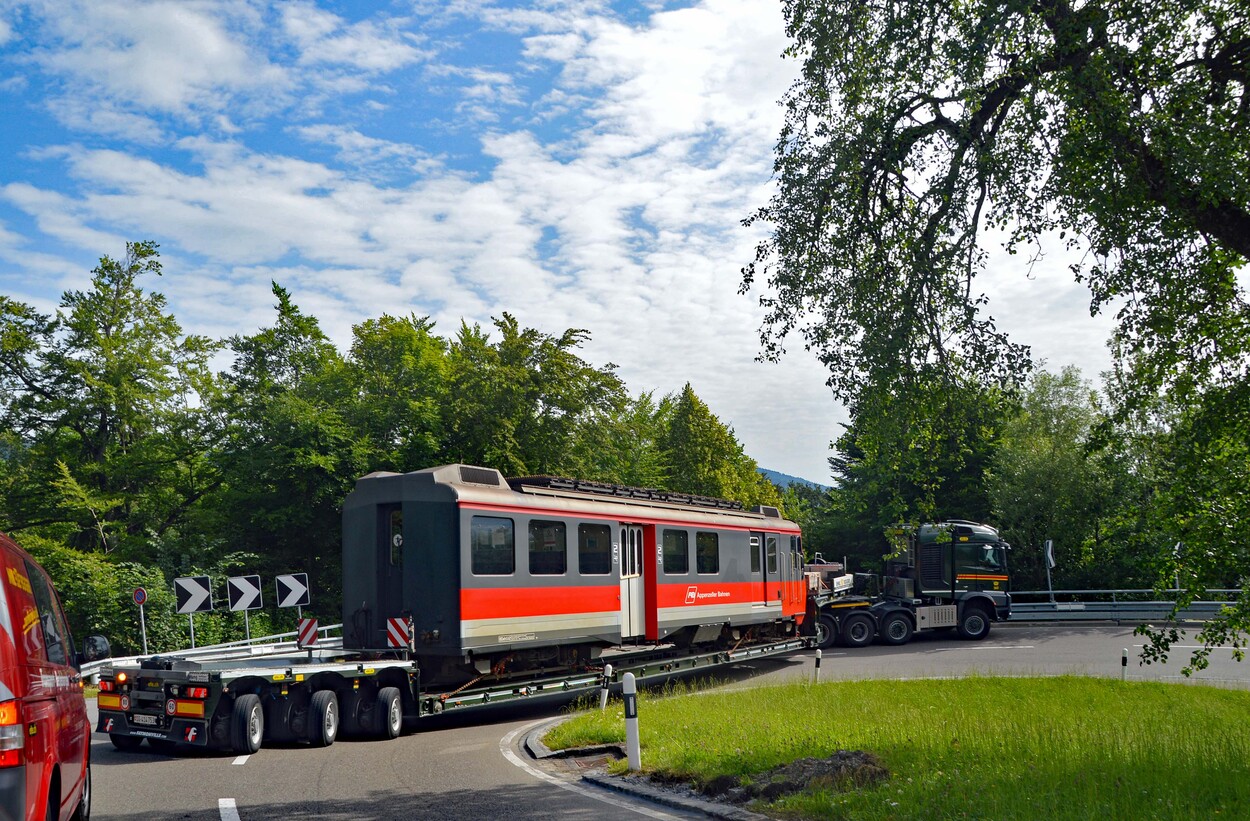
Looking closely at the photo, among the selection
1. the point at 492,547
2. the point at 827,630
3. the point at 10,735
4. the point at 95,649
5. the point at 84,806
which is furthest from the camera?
the point at 827,630

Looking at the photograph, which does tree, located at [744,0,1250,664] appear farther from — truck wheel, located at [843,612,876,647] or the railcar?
truck wheel, located at [843,612,876,647]

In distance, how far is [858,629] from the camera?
91.2 feet

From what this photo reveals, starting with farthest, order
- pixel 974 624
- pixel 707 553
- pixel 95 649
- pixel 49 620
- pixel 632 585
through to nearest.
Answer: pixel 974 624 → pixel 707 553 → pixel 632 585 → pixel 95 649 → pixel 49 620

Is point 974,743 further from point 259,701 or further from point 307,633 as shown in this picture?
point 307,633

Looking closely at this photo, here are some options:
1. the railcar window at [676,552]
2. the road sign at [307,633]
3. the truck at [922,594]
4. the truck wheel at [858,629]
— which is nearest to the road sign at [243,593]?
the road sign at [307,633]

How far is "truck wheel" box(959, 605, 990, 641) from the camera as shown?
2886 cm

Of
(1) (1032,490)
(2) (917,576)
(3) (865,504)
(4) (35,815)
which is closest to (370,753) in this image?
(4) (35,815)

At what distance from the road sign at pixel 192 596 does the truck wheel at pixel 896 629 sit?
17.0 meters

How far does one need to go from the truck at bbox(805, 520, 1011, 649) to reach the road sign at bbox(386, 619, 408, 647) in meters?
14.7

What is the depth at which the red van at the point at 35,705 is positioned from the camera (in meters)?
4.91

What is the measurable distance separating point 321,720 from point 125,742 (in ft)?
7.38

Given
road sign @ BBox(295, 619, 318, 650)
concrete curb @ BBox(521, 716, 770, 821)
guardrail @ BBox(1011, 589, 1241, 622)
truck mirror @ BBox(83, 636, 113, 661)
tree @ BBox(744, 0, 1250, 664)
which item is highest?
tree @ BBox(744, 0, 1250, 664)

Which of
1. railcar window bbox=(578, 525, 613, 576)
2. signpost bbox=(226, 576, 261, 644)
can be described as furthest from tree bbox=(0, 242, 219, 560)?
railcar window bbox=(578, 525, 613, 576)

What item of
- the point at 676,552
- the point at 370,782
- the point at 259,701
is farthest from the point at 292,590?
the point at 370,782
